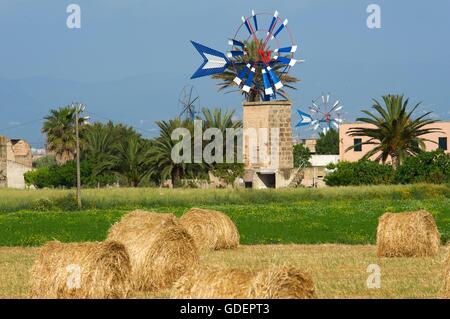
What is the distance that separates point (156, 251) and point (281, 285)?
7.50m

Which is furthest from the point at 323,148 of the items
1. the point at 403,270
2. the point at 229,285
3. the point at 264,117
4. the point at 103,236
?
the point at 229,285

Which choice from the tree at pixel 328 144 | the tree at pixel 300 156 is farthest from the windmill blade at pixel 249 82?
the tree at pixel 328 144

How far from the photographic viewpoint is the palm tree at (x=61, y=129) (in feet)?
349

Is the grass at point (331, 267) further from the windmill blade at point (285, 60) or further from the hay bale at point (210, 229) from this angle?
the windmill blade at point (285, 60)

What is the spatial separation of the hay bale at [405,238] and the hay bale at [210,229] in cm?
539

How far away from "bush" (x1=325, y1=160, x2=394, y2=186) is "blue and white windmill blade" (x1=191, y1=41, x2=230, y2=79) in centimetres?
1678

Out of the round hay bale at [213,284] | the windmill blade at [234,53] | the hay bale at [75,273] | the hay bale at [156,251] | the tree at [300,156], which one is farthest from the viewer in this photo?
the tree at [300,156]

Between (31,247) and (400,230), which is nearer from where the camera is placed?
(400,230)

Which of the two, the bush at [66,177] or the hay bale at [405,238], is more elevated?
the bush at [66,177]

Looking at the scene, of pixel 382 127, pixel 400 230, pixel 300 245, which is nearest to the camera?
pixel 400 230

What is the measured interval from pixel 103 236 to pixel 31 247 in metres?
3.56
